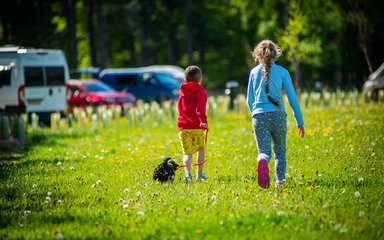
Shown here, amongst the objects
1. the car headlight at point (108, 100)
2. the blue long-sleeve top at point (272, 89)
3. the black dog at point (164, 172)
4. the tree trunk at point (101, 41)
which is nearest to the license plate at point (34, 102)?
the car headlight at point (108, 100)

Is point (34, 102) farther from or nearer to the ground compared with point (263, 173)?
farther from the ground

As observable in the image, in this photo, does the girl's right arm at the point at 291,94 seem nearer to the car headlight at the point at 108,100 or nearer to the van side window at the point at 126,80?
the car headlight at the point at 108,100

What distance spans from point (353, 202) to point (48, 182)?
168 inches

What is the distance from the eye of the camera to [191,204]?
6.57m

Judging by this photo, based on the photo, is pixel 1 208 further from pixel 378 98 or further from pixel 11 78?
→ pixel 378 98

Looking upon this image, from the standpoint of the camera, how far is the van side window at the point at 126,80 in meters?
32.3

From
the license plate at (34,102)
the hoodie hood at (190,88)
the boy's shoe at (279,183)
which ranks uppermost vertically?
the hoodie hood at (190,88)

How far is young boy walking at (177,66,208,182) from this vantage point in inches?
326

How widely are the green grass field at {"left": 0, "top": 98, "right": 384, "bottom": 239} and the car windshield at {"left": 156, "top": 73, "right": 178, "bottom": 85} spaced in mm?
18001

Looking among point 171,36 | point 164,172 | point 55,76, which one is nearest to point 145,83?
point 55,76

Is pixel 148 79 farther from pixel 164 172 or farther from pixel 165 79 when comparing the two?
pixel 164 172

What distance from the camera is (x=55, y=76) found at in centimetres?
2211

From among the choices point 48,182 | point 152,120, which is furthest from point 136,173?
point 152,120

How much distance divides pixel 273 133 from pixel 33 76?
15.4 m
